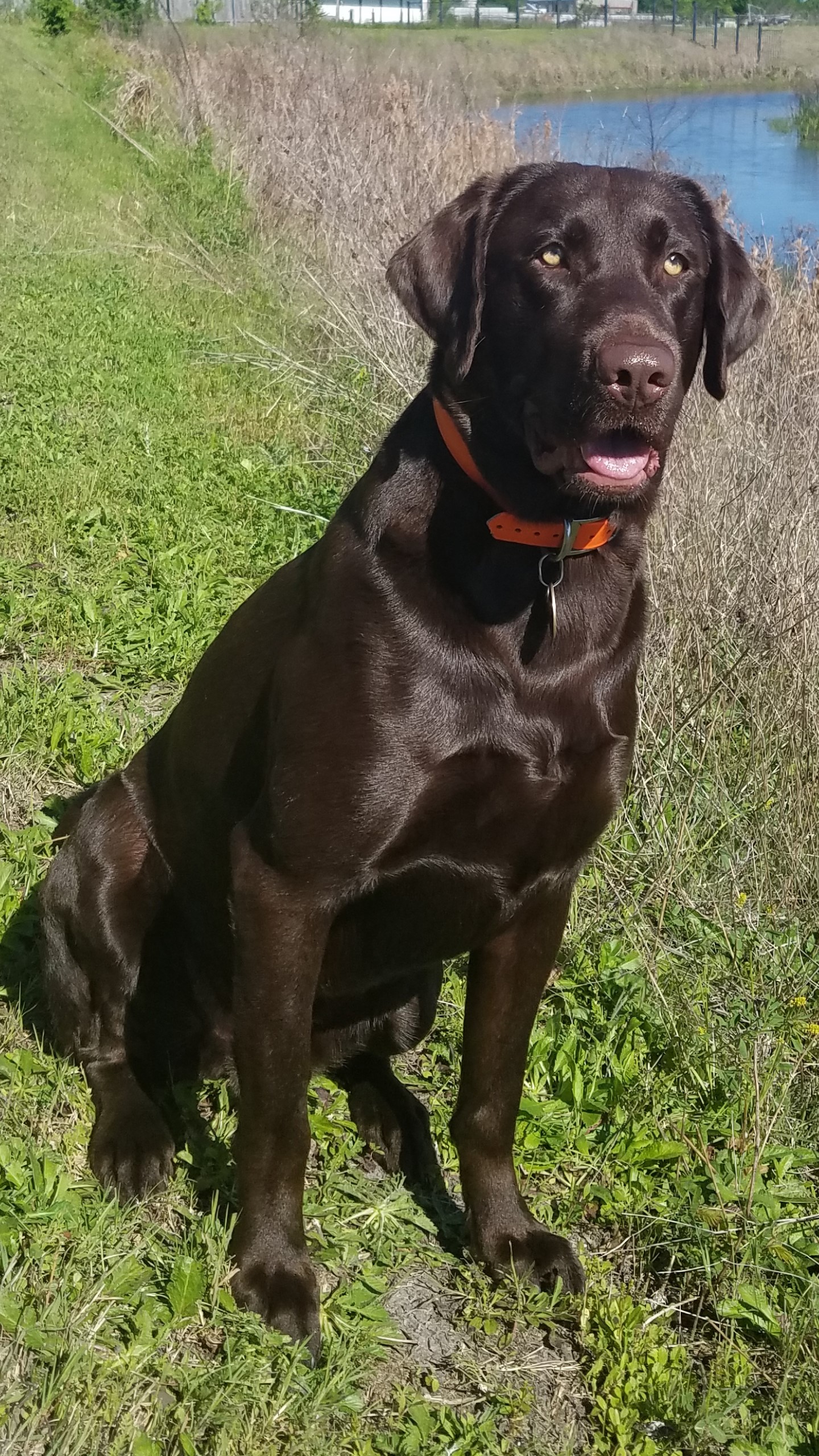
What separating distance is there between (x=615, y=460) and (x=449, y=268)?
505 millimetres

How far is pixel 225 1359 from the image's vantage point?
2047 millimetres

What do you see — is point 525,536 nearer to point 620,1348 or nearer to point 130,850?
point 130,850

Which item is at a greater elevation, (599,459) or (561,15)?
(599,459)

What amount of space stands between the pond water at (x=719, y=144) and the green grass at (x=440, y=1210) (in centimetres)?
214

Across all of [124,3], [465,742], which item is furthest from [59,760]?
[124,3]

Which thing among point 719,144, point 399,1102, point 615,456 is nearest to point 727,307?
point 615,456

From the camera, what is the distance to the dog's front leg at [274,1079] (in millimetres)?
2086

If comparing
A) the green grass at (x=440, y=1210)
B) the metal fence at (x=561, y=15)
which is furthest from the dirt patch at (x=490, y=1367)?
the metal fence at (x=561, y=15)

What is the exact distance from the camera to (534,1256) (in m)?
2.33

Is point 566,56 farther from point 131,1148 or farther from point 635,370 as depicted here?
point 131,1148

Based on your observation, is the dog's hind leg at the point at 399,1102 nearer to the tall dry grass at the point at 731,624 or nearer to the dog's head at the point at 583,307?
the tall dry grass at the point at 731,624

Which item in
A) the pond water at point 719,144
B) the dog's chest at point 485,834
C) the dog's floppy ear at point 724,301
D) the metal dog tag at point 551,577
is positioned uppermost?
the dog's floppy ear at point 724,301

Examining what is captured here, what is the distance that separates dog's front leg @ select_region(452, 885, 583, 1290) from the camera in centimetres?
230

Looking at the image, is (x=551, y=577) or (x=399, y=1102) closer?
(x=551, y=577)
